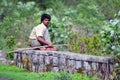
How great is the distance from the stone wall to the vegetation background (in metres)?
0.36

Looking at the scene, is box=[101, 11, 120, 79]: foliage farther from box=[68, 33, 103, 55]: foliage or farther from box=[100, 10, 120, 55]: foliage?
box=[68, 33, 103, 55]: foliage

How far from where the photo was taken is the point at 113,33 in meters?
10.6

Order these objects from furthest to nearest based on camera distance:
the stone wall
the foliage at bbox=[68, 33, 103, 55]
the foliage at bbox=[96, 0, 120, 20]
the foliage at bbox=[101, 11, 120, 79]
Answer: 1. the foliage at bbox=[96, 0, 120, 20]
2. the foliage at bbox=[68, 33, 103, 55]
3. the stone wall
4. the foliage at bbox=[101, 11, 120, 79]

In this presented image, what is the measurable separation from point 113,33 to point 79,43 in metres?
2.50

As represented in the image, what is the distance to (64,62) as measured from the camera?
11.6 meters

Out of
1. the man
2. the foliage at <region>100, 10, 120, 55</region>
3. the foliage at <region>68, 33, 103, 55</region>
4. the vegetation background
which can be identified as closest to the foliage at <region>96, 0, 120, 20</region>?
the vegetation background

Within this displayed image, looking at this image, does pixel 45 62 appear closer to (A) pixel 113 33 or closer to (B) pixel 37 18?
(A) pixel 113 33

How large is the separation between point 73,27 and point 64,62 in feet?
15.9

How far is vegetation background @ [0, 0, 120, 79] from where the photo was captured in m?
10.9

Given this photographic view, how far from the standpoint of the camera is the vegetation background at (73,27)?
10852 mm

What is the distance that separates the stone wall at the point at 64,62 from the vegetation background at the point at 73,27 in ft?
1.18

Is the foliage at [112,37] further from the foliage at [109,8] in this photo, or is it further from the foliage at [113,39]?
the foliage at [109,8]

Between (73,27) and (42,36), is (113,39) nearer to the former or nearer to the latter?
(42,36)

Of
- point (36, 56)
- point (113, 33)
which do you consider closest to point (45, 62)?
point (36, 56)
